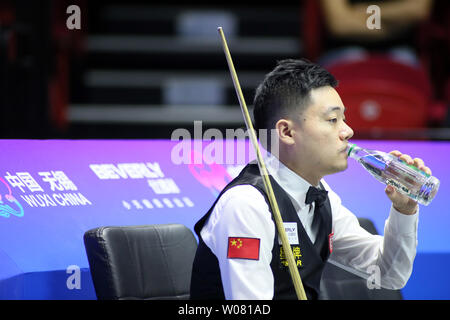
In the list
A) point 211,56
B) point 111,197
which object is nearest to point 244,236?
point 111,197

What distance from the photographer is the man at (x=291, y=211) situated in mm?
1533

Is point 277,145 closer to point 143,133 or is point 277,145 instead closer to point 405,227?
point 405,227

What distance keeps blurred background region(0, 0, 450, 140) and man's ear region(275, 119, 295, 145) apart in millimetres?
2041

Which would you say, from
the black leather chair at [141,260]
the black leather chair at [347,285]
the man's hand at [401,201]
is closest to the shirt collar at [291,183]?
the man's hand at [401,201]

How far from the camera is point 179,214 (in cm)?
219

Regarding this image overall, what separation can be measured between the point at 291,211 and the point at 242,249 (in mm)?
208

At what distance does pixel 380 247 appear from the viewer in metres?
1.85

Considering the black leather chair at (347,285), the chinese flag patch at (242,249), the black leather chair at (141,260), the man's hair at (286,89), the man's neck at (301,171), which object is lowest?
the black leather chair at (347,285)

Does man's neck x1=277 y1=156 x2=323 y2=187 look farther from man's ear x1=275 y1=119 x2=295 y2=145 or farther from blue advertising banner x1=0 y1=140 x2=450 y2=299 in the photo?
blue advertising banner x1=0 y1=140 x2=450 y2=299

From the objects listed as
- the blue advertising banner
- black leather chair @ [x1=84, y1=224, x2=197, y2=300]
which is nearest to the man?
black leather chair @ [x1=84, y1=224, x2=197, y2=300]

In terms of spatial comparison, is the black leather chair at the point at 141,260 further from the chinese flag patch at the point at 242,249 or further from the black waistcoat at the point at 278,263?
the chinese flag patch at the point at 242,249

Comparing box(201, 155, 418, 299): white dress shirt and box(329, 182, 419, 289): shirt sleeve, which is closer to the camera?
box(201, 155, 418, 299): white dress shirt

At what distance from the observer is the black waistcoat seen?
64.0 inches

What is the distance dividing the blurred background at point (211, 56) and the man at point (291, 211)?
1964 millimetres
